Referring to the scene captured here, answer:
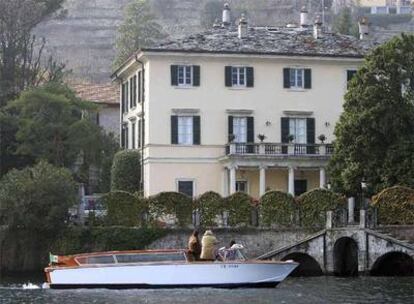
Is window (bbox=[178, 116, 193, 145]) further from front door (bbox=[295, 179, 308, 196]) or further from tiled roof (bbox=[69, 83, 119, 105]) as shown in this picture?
tiled roof (bbox=[69, 83, 119, 105])

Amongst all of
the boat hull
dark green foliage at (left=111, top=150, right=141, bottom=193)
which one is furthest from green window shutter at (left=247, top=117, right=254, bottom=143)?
the boat hull

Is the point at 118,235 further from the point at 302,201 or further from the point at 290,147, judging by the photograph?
the point at 290,147

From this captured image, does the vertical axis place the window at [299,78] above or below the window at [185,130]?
above

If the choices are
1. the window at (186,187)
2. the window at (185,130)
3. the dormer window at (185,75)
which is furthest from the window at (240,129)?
the window at (186,187)

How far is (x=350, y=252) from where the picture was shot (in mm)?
54750

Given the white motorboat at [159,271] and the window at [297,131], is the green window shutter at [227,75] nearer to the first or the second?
the window at [297,131]

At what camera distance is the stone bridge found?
5109 cm

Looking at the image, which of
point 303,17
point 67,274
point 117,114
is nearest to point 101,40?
point 117,114

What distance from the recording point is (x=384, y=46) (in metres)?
59.0

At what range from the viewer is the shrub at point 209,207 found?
5612 cm

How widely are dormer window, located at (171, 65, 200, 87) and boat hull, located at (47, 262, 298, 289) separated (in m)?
21.6

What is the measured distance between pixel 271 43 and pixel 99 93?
21.2 meters

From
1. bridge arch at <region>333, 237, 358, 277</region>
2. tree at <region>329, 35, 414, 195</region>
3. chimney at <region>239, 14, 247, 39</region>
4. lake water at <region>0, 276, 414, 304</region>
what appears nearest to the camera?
lake water at <region>0, 276, 414, 304</region>

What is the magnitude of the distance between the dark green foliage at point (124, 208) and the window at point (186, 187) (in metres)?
8.96
